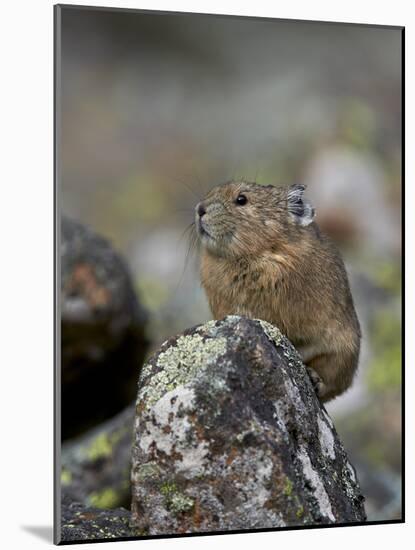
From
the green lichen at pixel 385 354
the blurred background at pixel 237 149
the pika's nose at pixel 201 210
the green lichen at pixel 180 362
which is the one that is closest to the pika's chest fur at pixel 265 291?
the pika's nose at pixel 201 210

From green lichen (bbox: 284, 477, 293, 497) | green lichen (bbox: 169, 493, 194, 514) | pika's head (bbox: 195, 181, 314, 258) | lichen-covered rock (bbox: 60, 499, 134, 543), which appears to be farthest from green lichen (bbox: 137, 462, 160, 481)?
pika's head (bbox: 195, 181, 314, 258)

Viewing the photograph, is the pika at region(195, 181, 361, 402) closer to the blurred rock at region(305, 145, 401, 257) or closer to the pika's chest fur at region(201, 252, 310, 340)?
the pika's chest fur at region(201, 252, 310, 340)

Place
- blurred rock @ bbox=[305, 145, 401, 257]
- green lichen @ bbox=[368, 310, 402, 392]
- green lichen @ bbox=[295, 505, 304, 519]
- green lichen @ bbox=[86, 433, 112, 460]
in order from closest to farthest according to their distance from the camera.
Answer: green lichen @ bbox=[295, 505, 304, 519] → green lichen @ bbox=[86, 433, 112, 460] → green lichen @ bbox=[368, 310, 402, 392] → blurred rock @ bbox=[305, 145, 401, 257]

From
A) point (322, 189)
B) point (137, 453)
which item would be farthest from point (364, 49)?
point (137, 453)

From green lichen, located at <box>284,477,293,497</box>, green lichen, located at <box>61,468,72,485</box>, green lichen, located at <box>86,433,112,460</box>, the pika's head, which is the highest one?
the pika's head

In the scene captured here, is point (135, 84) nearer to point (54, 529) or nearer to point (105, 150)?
point (105, 150)

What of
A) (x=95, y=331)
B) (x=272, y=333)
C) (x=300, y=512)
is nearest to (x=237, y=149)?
(x=95, y=331)

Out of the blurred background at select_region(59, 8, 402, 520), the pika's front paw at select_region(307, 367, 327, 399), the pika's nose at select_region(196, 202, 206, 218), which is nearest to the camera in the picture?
the pika's front paw at select_region(307, 367, 327, 399)
